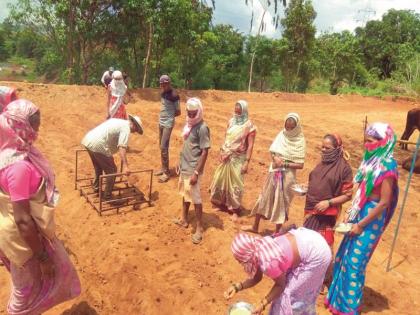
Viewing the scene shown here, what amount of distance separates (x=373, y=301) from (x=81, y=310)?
2.92 meters

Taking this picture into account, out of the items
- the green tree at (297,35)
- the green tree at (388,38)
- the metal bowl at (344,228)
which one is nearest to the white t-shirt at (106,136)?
the metal bowl at (344,228)

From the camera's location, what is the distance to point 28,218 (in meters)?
2.41

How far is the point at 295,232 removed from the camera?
2381 mm

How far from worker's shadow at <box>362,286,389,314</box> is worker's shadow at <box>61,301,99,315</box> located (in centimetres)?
263

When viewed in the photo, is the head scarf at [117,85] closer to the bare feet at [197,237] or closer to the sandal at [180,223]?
the sandal at [180,223]

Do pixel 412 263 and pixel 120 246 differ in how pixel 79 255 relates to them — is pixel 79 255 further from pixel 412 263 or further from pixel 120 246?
pixel 412 263

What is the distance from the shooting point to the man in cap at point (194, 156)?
4.41m

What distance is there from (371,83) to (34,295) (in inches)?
1034

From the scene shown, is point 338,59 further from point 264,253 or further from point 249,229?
point 264,253

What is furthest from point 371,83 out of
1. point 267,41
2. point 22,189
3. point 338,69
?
point 22,189

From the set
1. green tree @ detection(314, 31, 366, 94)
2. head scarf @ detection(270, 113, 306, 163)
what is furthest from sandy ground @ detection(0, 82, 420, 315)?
green tree @ detection(314, 31, 366, 94)

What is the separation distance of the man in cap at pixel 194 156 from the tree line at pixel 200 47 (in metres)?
9.46

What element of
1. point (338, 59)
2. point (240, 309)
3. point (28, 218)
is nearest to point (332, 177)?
point (240, 309)

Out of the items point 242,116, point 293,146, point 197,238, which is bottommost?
point 197,238
